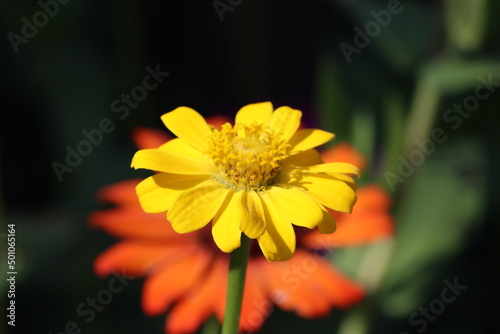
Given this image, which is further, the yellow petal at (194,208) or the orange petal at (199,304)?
the orange petal at (199,304)

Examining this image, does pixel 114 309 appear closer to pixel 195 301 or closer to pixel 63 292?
pixel 63 292

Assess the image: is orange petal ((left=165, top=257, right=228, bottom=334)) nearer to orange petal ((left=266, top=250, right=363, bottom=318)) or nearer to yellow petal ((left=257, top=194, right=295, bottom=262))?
orange petal ((left=266, top=250, right=363, bottom=318))

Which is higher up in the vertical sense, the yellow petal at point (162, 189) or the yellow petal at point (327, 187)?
the yellow petal at point (162, 189)

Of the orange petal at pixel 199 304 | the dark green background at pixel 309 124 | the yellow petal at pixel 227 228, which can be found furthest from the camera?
the dark green background at pixel 309 124

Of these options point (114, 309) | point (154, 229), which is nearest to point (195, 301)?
point (154, 229)

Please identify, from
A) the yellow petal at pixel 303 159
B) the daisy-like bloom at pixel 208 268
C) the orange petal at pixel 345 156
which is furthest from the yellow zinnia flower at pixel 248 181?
the orange petal at pixel 345 156

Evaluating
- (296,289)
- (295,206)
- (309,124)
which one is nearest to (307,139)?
(295,206)

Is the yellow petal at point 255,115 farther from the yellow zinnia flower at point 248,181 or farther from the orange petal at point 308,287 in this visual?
the orange petal at point 308,287
